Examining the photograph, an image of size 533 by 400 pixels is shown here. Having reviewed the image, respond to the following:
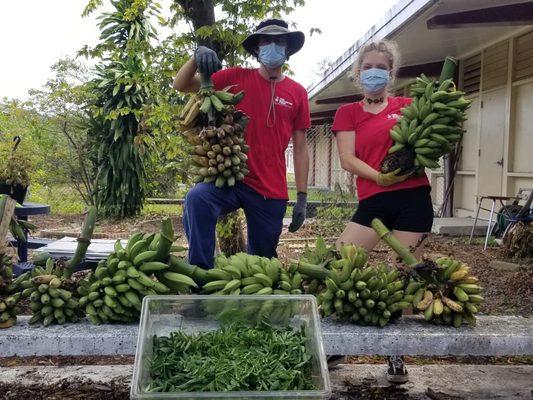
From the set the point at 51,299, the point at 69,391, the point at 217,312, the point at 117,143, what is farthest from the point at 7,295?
the point at 117,143

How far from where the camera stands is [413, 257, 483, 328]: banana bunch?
259cm

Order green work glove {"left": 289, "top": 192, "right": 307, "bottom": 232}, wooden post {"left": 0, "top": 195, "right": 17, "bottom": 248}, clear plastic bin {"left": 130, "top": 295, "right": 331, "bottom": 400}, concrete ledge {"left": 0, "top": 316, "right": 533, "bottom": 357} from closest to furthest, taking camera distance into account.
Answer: clear plastic bin {"left": 130, "top": 295, "right": 331, "bottom": 400}, concrete ledge {"left": 0, "top": 316, "right": 533, "bottom": 357}, wooden post {"left": 0, "top": 195, "right": 17, "bottom": 248}, green work glove {"left": 289, "top": 192, "right": 307, "bottom": 232}

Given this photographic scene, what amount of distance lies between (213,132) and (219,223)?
3171mm

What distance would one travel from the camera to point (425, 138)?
3150mm

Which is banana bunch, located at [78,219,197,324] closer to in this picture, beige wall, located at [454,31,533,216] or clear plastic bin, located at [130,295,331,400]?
clear plastic bin, located at [130,295,331,400]

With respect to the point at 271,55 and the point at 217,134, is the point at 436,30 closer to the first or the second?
the point at 271,55

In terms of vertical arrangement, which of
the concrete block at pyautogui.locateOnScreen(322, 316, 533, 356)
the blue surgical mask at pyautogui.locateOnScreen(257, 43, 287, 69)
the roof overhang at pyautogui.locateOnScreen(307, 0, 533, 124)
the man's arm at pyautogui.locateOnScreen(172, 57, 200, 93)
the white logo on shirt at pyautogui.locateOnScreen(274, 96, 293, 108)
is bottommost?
the concrete block at pyautogui.locateOnScreen(322, 316, 533, 356)

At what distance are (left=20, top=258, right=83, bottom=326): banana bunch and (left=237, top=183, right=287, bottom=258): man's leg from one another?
3.85ft

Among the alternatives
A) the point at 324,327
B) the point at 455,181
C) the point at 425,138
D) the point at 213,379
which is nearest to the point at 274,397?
the point at 213,379

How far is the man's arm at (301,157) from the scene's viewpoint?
3.74 m

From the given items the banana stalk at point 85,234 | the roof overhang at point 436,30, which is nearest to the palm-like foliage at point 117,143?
the roof overhang at point 436,30

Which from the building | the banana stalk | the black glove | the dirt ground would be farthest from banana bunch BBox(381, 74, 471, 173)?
the building

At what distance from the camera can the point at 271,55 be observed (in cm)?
337

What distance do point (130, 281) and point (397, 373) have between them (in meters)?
1.70
